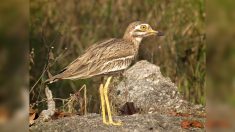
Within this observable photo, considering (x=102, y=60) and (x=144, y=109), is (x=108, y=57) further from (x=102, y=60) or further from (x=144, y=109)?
(x=144, y=109)

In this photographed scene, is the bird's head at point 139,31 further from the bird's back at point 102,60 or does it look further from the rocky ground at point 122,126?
the rocky ground at point 122,126

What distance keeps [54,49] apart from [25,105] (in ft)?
2.83

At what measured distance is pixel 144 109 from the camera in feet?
11.1

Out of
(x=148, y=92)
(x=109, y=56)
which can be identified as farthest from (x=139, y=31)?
(x=148, y=92)

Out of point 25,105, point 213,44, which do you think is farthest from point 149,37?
point 25,105

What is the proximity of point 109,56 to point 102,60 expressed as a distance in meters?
0.04

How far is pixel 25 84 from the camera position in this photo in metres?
2.39

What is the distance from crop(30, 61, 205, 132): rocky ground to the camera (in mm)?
3246

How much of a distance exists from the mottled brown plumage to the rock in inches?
8.4

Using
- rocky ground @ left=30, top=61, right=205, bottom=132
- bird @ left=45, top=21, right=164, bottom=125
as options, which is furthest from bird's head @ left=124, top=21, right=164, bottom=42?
rocky ground @ left=30, top=61, right=205, bottom=132

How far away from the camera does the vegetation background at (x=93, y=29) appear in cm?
327

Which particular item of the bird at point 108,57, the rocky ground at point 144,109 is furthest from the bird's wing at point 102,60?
the rocky ground at point 144,109

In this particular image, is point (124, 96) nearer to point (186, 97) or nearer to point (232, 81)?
point (186, 97)

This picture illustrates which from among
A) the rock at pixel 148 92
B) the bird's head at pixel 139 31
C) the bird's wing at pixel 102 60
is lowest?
the rock at pixel 148 92
